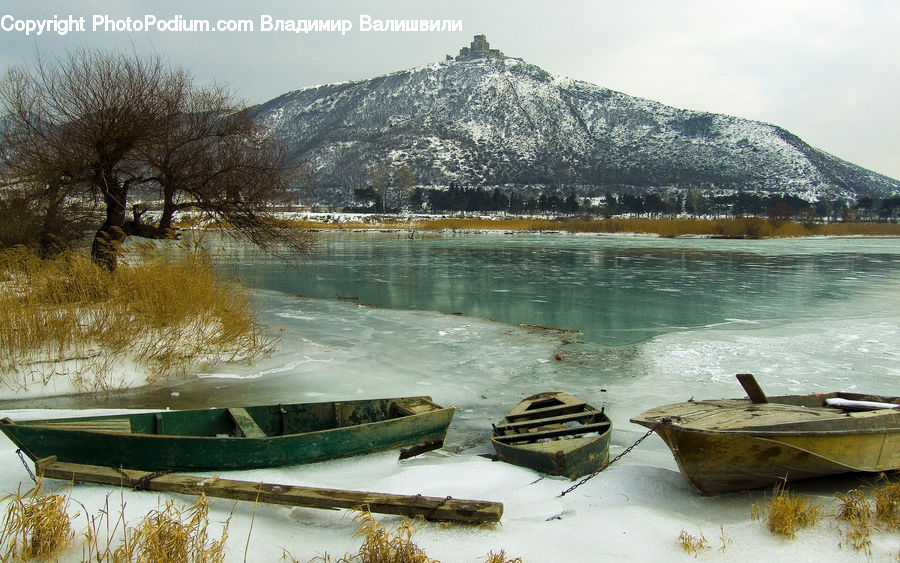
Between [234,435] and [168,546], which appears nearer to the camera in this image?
[168,546]

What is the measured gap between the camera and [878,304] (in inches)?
752

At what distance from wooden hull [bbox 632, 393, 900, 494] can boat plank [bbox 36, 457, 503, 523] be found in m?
1.96

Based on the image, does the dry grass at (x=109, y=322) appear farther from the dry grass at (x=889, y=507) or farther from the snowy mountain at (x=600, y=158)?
the snowy mountain at (x=600, y=158)

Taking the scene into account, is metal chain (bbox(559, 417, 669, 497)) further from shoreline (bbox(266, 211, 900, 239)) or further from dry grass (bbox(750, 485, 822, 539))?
shoreline (bbox(266, 211, 900, 239))

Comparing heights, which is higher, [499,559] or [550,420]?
[499,559]

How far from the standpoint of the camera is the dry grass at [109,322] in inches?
380

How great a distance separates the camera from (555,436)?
24.5 ft

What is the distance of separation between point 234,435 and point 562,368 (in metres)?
6.33

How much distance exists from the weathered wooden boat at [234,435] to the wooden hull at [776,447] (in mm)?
2902

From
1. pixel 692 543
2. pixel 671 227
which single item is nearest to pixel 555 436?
pixel 692 543

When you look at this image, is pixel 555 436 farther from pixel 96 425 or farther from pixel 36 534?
pixel 36 534

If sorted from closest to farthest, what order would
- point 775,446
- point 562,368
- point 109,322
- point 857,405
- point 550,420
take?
point 775,446 → point 857,405 → point 550,420 → point 109,322 → point 562,368

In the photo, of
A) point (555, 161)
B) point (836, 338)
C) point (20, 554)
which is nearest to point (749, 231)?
point (836, 338)

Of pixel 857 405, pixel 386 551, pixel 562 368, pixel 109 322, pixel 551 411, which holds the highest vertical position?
pixel 109 322
